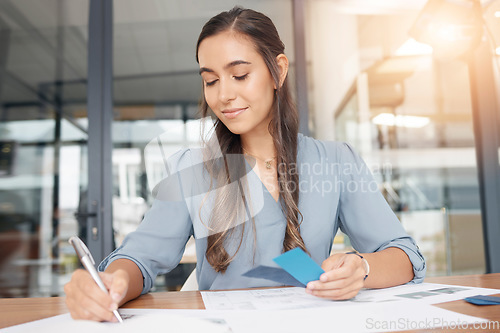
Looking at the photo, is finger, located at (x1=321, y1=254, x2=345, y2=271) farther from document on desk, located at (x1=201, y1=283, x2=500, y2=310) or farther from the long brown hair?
the long brown hair

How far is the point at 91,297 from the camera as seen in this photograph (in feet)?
2.08

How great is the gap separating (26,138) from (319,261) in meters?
2.75

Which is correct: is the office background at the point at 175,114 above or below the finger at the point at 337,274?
above

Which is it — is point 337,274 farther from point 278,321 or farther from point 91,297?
point 91,297

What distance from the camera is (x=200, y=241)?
1.10 meters

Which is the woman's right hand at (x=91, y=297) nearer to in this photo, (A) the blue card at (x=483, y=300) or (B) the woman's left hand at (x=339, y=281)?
(B) the woman's left hand at (x=339, y=281)

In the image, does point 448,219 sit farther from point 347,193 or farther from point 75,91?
point 75,91

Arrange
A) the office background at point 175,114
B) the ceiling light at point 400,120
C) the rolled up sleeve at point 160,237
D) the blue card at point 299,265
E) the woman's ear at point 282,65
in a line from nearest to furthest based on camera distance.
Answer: the blue card at point 299,265 < the rolled up sleeve at point 160,237 < the woman's ear at point 282,65 < the office background at point 175,114 < the ceiling light at point 400,120

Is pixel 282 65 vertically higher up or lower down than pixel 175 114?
lower down

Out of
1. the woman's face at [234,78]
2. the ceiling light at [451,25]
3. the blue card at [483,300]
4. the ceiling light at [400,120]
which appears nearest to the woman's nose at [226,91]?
the woman's face at [234,78]

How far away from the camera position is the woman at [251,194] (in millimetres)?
1047

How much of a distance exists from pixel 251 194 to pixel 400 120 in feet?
7.75

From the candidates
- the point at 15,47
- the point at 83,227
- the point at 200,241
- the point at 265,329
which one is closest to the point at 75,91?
the point at 15,47

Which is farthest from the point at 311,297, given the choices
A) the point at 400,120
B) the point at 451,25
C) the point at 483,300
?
the point at 400,120
